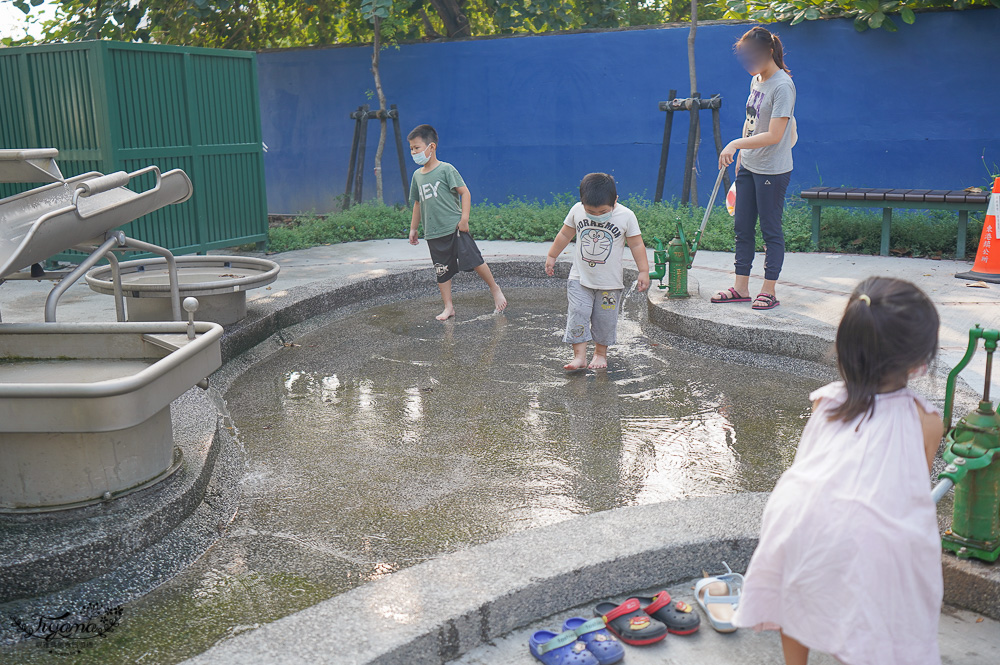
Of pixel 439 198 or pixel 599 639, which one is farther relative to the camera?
pixel 439 198

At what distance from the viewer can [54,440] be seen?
3.03 metres

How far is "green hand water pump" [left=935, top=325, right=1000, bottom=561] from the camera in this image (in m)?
2.57

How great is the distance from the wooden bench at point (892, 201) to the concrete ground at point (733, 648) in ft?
21.0

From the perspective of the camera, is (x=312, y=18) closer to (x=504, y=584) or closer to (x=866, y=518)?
(x=504, y=584)

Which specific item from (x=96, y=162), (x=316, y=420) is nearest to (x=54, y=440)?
(x=316, y=420)

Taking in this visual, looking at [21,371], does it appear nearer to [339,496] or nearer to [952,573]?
[339,496]

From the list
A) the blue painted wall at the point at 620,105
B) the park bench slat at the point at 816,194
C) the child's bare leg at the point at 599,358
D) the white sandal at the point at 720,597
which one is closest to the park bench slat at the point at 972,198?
the park bench slat at the point at 816,194

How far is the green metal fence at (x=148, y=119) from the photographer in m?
7.76

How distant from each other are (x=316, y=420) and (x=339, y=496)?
1.07m

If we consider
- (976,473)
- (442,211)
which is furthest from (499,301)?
(976,473)

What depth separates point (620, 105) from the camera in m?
11.3

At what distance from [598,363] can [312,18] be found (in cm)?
1021

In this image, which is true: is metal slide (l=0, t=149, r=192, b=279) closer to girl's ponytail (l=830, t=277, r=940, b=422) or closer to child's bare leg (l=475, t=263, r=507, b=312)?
girl's ponytail (l=830, t=277, r=940, b=422)

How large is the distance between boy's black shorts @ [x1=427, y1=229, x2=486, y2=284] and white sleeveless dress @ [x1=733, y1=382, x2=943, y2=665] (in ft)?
15.7
